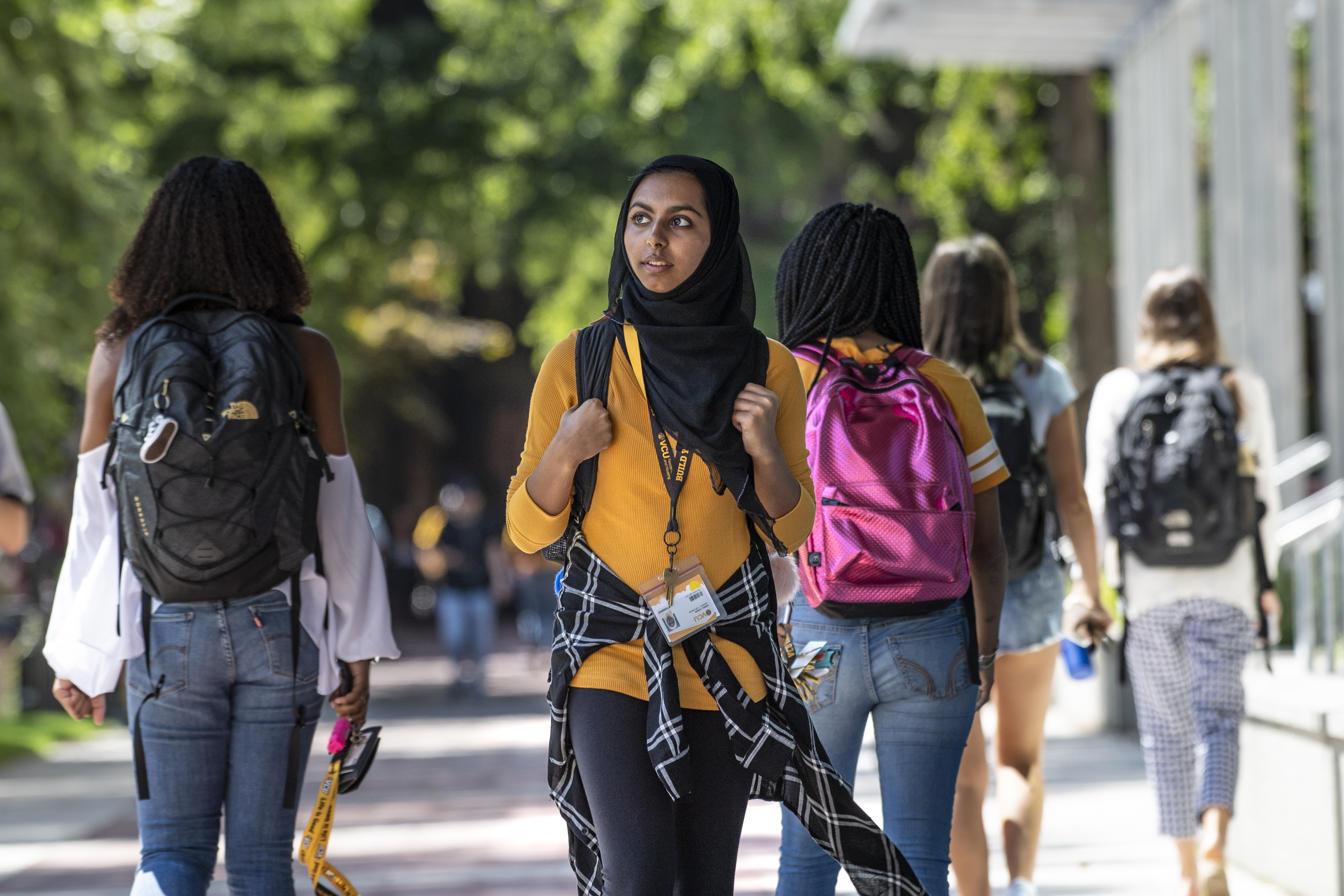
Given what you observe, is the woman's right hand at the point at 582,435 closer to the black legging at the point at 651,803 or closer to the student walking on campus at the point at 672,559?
the student walking on campus at the point at 672,559

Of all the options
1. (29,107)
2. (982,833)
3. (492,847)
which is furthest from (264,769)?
(29,107)

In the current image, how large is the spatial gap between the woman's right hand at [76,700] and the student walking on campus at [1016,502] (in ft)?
7.77

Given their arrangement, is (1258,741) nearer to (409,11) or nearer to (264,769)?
(264,769)

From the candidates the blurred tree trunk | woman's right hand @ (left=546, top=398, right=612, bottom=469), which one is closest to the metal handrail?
the blurred tree trunk

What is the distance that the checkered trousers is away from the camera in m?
5.33

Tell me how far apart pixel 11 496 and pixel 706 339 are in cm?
250

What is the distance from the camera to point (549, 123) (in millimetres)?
18797

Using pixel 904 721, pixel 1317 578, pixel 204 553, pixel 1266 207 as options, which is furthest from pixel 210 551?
pixel 1266 207

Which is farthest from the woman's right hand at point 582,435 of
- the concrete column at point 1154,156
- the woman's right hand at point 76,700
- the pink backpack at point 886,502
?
the concrete column at point 1154,156

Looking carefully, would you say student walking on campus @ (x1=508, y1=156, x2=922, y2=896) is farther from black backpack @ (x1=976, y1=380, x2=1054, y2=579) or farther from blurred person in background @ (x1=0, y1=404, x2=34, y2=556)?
blurred person in background @ (x1=0, y1=404, x2=34, y2=556)

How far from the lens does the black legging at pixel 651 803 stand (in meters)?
3.07

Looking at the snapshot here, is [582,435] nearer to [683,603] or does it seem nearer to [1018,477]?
[683,603]

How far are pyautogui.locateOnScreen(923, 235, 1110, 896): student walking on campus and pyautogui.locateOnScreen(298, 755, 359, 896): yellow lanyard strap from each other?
1.83 meters

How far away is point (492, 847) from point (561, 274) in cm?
1477
